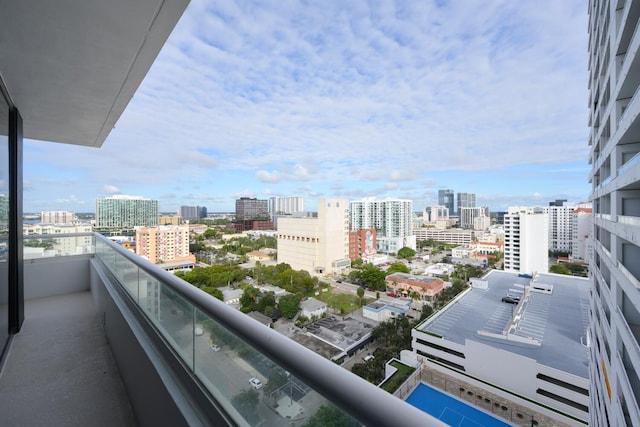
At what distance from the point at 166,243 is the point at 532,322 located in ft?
47.8

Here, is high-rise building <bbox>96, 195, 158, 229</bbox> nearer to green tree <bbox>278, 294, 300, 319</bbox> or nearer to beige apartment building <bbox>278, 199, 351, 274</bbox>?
green tree <bbox>278, 294, 300, 319</bbox>

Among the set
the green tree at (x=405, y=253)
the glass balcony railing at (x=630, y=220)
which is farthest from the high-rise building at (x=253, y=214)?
the glass balcony railing at (x=630, y=220)

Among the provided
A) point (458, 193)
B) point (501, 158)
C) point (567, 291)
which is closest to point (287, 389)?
point (567, 291)

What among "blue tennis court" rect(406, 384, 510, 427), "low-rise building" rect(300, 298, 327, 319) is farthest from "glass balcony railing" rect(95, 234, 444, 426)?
"low-rise building" rect(300, 298, 327, 319)

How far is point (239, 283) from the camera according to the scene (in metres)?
13.8

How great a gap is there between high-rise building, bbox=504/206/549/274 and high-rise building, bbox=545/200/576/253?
3337mm

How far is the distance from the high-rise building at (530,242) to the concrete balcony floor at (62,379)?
2410 centimetres

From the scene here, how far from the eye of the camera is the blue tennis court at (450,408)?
282 inches

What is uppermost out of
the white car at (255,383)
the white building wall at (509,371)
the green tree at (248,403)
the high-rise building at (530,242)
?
the white car at (255,383)

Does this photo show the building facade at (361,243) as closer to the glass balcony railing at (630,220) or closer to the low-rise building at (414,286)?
Answer: the low-rise building at (414,286)

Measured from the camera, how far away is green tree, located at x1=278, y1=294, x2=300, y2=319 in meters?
11.3

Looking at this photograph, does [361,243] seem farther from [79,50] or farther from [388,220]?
[79,50]

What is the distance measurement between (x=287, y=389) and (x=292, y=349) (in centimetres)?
12

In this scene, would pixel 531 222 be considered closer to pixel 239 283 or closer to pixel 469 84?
pixel 469 84
